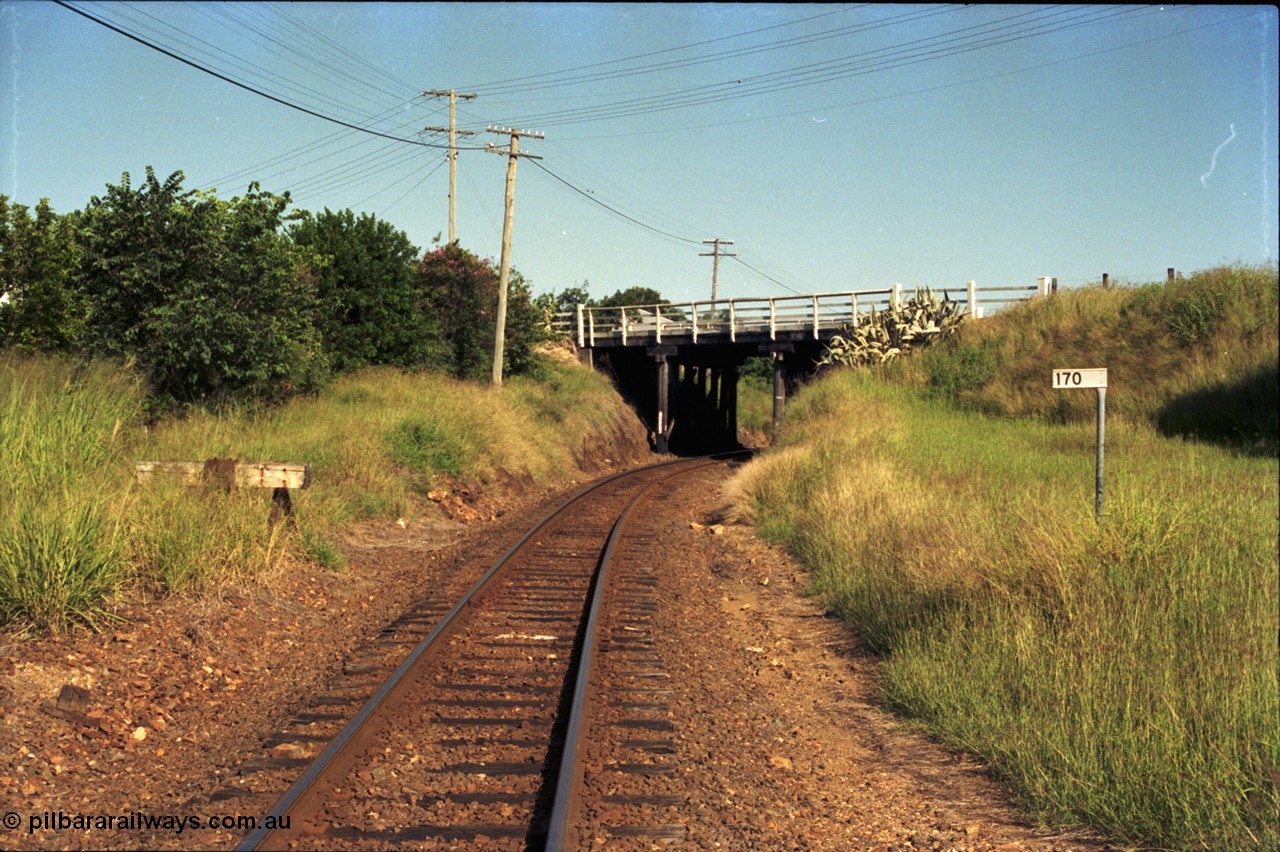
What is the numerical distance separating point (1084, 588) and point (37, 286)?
64.5 ft

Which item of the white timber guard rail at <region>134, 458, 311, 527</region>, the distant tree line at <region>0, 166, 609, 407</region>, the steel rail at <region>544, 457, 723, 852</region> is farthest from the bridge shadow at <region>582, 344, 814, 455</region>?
the steel rail at <region>544, 457, 723, 852</region>

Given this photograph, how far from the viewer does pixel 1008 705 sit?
6441 mm

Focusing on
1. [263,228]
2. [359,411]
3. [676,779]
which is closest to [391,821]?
[676,779]

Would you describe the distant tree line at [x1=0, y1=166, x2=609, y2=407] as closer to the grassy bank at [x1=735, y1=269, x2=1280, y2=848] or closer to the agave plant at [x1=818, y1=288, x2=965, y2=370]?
the grassy bank at [x1=735, y1=269, x2=1280, y2=848]

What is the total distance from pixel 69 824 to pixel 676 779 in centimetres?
301

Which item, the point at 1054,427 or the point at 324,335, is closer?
the point at 1054,427

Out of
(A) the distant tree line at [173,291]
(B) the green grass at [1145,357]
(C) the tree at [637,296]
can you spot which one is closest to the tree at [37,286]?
(A) the distant tree line at [173,291]

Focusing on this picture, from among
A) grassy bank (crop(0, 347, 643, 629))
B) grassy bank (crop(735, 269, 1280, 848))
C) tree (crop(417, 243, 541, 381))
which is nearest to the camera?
grassy bank (crop(735, 269, 1280, 848))

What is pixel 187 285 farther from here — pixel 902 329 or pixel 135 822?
pixel 902 329

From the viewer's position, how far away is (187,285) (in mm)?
16156

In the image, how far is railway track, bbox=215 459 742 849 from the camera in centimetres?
493

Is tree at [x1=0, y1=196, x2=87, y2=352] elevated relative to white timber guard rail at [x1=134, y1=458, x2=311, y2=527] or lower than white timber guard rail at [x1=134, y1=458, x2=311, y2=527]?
elevated

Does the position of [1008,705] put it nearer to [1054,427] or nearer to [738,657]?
[738,657]

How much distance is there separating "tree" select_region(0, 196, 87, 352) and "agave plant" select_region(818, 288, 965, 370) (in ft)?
67.5
